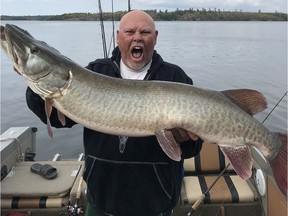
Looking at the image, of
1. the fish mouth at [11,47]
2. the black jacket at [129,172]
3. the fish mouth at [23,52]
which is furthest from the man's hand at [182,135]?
the fish mouth at [11,47]

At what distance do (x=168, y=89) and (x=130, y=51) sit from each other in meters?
0.48

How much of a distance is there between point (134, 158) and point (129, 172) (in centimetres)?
10

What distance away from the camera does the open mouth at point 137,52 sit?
7.92ft

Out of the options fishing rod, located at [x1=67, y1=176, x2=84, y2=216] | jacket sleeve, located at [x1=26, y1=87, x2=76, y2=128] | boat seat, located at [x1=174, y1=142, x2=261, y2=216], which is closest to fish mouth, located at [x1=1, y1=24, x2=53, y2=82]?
jacket sleeve, located at [x1=26, y1=87, x2=76, y2=128]

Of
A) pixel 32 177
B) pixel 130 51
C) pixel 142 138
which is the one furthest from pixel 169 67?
pixel 32 177

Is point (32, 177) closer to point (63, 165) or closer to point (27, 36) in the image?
point (63, 165)

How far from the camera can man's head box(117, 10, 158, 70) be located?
2410mm

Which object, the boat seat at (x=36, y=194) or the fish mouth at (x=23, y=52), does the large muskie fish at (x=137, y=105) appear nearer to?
the fish mouth at (x=23, y=52)

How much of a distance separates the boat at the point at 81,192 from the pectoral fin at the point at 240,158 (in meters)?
1.25

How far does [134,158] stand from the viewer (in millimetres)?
2281

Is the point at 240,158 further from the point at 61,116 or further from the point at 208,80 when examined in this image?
the point at 208,80

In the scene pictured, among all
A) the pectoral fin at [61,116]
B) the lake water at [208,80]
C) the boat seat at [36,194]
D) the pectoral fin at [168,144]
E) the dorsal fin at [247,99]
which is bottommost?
the lake water at [208,80]

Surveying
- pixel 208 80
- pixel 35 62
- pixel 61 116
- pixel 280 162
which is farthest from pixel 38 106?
pixel 208 80

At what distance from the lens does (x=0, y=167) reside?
3.68 m
